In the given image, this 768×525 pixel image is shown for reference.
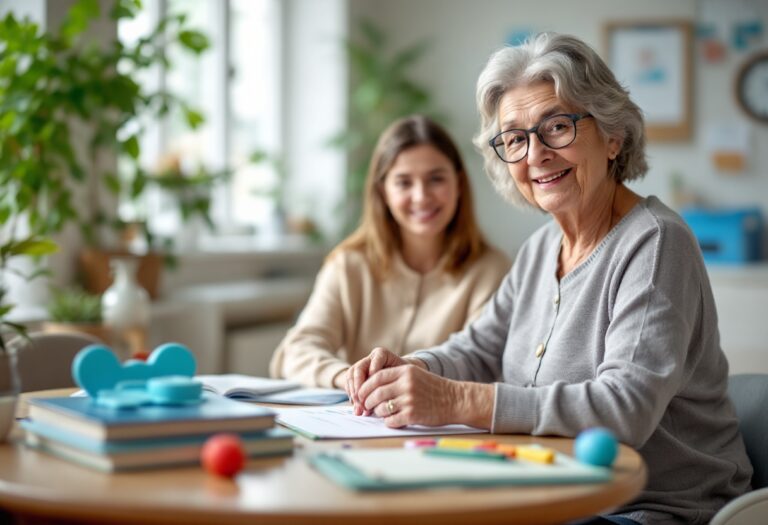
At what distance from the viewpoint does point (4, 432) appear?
1.27m

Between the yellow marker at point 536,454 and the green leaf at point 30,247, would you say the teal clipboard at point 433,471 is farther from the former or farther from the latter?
the green leaf at point 30,247

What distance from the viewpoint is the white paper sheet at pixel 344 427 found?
1.37 m

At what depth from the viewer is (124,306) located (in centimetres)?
296

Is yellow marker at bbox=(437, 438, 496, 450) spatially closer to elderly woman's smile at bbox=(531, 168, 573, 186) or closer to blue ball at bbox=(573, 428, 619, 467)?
blue ball at bbox=(573, 428, 619, 467)

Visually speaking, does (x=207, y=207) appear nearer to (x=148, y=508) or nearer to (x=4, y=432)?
(x=4, y=432)

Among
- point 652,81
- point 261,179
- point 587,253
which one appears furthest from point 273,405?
point 652,81

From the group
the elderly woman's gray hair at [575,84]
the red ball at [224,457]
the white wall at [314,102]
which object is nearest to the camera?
the red ball at [224,457]

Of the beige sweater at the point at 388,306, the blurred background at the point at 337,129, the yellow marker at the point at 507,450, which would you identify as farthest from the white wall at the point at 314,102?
the yellow marker at the point at 507,450

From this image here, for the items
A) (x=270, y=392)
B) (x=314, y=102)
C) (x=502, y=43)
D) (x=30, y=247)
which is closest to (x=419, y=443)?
(x=270, y=392)

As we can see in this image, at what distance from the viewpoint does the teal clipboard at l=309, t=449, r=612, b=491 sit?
103cm

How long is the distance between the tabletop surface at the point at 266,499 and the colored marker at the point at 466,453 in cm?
10

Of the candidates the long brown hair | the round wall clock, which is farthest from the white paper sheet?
the round wall clock

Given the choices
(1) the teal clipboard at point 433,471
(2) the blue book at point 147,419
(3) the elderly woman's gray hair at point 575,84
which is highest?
(3) the elderly woman's gray hair at point 575,84

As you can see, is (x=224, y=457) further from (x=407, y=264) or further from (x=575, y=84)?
(x=407, y=264)
